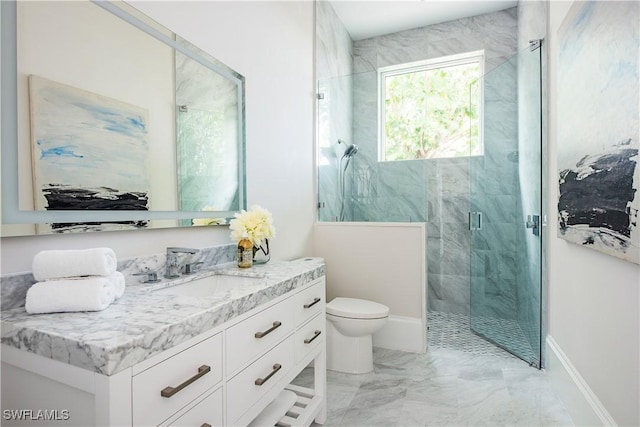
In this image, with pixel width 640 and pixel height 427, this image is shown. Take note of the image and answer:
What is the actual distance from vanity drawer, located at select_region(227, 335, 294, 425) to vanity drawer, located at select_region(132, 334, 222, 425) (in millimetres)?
110

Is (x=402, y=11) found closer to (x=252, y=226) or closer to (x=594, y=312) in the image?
(x=252, y=226)

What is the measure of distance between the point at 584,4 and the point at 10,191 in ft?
7.42

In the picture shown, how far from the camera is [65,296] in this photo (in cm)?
85

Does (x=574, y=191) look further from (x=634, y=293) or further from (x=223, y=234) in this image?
(x=223, y=234)

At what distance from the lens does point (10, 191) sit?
0.93 metres

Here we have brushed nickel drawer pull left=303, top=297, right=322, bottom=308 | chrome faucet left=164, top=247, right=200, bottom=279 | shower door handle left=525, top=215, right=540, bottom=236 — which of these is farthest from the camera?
shower door handle left=525, top=215, right=540, bottom=236

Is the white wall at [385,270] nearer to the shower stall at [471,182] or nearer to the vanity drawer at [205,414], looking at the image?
the shower stall at [471,182]

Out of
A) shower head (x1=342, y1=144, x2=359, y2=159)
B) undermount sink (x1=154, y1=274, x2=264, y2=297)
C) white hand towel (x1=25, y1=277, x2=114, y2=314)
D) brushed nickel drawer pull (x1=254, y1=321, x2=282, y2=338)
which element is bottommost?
brushed nickel drawer pull (x1=254, y1=321, x2=282, y2=338)

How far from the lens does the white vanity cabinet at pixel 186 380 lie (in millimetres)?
687

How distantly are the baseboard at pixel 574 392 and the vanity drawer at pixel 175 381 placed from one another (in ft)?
4.87

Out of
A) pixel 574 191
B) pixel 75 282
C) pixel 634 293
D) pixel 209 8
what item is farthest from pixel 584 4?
pixel 75 282

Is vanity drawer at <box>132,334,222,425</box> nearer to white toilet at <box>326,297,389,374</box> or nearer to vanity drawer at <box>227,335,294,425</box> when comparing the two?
Result: vanity drawer at <box>227,335,294,425</box>

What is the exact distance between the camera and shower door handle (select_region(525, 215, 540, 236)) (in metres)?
2.31

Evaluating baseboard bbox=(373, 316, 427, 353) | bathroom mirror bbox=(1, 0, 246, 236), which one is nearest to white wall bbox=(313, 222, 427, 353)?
baseboard bbox=(373, 316, 427, 353)
